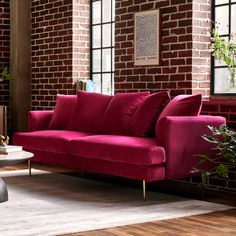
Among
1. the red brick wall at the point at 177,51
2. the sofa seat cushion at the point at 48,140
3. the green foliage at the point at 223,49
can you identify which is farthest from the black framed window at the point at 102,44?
the green foliage at the point at 223,49

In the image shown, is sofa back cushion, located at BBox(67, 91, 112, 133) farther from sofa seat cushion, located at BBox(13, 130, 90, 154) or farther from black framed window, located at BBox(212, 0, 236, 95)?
black framed window, located at BBox(212, 0, 236, 95)

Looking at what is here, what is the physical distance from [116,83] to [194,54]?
1.25 m

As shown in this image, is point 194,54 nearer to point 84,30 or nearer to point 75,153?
point 75,153

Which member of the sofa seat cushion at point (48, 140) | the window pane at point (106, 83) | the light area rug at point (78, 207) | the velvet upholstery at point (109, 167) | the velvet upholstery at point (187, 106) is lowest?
the light area rug at point (78, 207)

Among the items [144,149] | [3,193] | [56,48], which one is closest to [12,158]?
[3,193]

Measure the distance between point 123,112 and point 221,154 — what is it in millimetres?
1143

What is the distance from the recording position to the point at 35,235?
3.56 metres

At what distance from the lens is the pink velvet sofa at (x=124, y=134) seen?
4.64m

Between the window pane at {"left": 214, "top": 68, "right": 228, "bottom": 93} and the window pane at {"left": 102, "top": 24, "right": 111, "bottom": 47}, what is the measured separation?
6.28 feet

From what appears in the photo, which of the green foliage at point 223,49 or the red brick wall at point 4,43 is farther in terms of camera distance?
the red brick wall at point 4,43

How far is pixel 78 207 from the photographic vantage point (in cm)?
445

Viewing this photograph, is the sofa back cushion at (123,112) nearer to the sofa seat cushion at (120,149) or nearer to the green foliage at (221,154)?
the sofa seat cushion at (120,149)

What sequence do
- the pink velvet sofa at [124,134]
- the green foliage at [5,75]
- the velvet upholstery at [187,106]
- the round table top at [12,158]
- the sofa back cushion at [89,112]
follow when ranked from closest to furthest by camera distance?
the round table top at [12,158]
the pink velvet sofa at [124,134]
the velvet upholstery at [187,106]
the sofa back cushion at [89,112]
the green foliage at [5,75]

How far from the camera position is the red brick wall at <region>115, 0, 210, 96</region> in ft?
18.4
